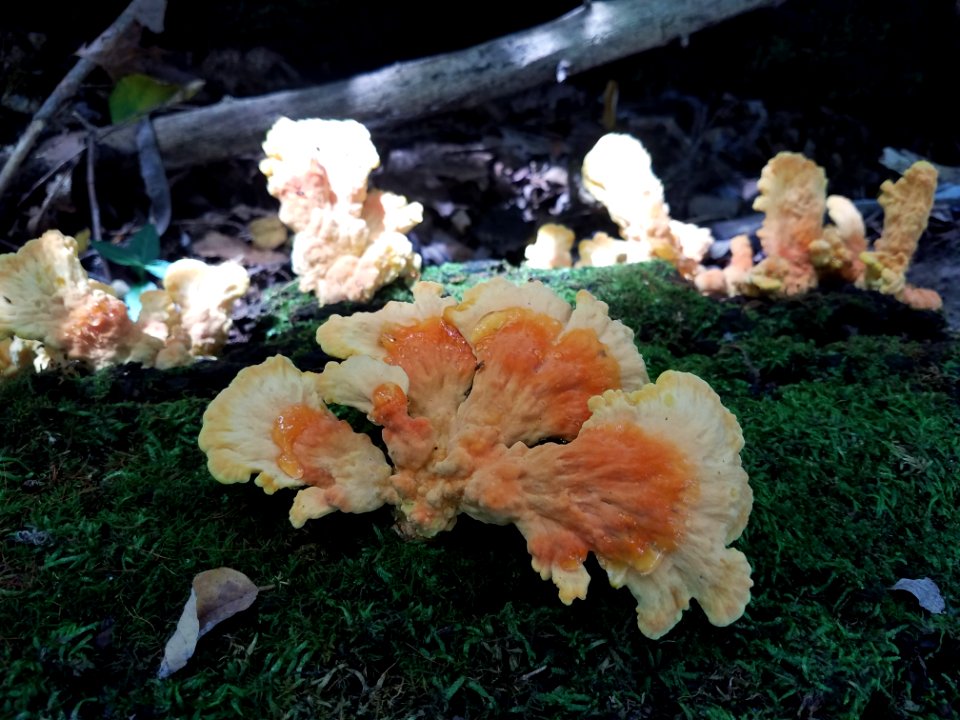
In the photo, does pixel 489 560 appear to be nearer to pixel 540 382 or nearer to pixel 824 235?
pixel 540 382

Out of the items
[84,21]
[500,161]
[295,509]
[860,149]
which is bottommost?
[860,149]

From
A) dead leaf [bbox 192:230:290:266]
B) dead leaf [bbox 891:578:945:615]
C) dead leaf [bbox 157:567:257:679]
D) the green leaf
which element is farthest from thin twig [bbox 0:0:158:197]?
dead leaf [bbox 891:578:945:615]

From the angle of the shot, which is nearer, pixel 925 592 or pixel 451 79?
pixel 925 592

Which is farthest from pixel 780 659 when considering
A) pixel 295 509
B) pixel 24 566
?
pixel 24 566

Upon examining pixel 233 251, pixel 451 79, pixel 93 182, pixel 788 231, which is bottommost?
pixel 233 251

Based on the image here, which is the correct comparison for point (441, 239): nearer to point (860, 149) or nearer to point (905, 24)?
point (860, 149)

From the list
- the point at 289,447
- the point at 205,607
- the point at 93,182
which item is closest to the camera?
the point at 205,607

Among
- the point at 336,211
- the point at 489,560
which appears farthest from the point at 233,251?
the point at 489,560
